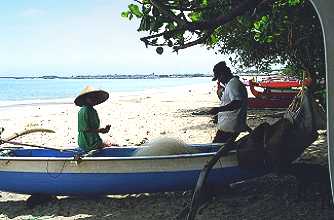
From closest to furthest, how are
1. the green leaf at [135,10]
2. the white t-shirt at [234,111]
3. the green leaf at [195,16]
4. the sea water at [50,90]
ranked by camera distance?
the green leaf at [135,10] < the green leaf at [195,16] < the white t-shirt at [234,111] < the sea water at [50,90]

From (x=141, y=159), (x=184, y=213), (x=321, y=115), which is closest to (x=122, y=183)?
(x=141, y=159)

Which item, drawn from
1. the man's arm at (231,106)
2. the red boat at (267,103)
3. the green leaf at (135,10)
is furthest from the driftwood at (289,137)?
the red boat at (267,103)

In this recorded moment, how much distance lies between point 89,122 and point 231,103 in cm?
237

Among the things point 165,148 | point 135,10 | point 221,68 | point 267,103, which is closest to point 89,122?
point 165,148

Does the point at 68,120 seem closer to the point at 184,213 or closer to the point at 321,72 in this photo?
the point at 321,72

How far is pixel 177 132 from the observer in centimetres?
1451

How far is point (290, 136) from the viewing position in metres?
5.57

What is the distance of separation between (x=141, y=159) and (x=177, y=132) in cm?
808

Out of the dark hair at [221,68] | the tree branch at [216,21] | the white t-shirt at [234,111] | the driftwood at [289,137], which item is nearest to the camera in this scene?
the tree branch at [216,21]

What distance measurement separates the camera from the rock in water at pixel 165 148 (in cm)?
693

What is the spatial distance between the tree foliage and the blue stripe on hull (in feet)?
6.49

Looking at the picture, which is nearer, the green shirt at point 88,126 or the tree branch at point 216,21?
the tree branch at point 216,21

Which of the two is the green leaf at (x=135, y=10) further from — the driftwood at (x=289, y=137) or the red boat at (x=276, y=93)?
the red boat at (x=276, y=93)

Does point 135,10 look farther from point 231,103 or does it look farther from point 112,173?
point 112,173
